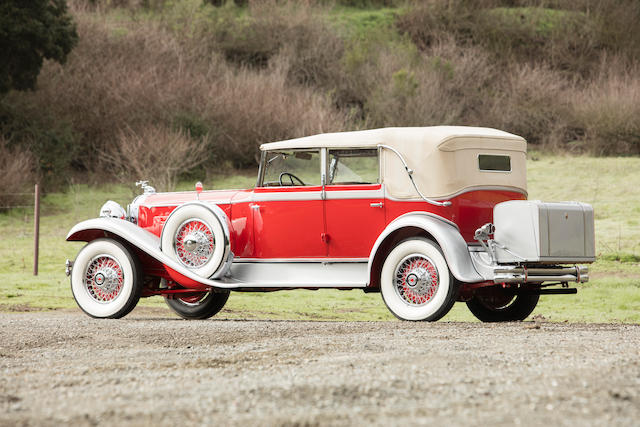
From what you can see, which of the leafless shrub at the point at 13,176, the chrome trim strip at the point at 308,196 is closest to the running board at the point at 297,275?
the chrome trim strip at the point at 308,196

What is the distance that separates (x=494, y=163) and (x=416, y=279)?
5.40 ft

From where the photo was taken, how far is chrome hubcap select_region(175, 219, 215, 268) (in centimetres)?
1003

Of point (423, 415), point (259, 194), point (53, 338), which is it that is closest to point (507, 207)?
point (259, 194)

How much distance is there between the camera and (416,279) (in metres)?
9.12

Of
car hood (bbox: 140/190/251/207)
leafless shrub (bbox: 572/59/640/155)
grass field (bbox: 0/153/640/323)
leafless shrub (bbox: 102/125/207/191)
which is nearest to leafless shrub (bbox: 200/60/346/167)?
grass field (bbox: 0/153/640/323)

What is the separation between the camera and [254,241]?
10.1 metres

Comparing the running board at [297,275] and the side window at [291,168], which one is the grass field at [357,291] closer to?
the running board at [297,275]

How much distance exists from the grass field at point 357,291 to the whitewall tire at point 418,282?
3.20 metres

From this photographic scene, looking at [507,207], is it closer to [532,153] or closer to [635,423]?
[635,423]

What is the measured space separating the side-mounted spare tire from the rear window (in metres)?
2.82

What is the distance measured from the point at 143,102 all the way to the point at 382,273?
1102 inches

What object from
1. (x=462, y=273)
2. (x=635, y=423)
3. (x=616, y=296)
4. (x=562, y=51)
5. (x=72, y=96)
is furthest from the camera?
(x=562, y=51)

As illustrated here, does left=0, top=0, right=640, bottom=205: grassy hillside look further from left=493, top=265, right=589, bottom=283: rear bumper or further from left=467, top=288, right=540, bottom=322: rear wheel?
left=493, top=265, right=589, bottom=283: rear bumper

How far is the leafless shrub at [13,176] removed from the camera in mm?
27750
